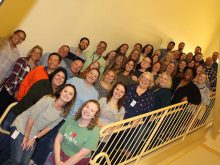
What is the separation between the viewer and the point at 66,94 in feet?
10.8

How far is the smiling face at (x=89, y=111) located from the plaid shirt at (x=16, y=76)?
1.66 m

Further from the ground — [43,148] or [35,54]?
[35,54]

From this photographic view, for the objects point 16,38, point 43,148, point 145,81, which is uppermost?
point 145,81

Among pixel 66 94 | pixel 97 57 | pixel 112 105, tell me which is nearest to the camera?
pixel 66 94

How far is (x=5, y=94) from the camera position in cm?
435

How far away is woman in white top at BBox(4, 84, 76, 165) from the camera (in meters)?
3.32

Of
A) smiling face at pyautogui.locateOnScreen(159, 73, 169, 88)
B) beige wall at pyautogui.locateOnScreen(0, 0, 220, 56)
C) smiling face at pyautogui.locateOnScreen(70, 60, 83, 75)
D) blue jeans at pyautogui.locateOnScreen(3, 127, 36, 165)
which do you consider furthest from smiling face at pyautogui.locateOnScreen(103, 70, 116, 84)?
beige wall at pyautogui.locateOnScreen(0, 0, 220, 56)

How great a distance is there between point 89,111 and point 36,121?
0.68 meters

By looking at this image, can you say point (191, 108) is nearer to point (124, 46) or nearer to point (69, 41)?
point (124, 46)

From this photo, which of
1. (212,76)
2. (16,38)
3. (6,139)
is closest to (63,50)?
(16,38)

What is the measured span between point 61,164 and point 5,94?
5.49ft

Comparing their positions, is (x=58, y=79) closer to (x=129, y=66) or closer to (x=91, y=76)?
(x=91, y=76)

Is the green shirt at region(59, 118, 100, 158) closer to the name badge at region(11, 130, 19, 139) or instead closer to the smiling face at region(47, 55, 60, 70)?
the name badge at region(11, 130, 19, 139)

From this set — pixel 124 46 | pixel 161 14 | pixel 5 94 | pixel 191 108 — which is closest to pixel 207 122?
pixel 191 108
